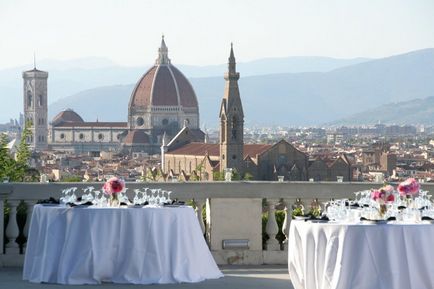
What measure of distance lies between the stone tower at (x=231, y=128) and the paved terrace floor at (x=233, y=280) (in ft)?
Answer: 332

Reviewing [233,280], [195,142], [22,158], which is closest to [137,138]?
[195,142]

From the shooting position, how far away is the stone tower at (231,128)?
4473 inches

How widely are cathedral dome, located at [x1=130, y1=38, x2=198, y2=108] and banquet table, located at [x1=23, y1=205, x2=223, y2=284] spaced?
17533 cm

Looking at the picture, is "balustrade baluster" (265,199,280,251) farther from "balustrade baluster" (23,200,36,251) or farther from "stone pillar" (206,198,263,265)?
"balustrade baluster" (23,200,36,251)

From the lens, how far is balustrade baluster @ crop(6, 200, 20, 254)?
34.8 ft

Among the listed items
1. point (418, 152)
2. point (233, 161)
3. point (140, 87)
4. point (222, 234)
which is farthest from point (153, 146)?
point (222, 234)

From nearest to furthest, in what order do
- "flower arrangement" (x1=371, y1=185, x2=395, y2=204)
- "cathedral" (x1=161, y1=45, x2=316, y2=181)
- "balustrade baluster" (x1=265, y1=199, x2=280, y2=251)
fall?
"flower arrangement" (x1=371, y1=185, x2=395, y2=204), "balustrade baluster" (x1=265, y1=199, x2=280, y2=251), "cathedral" (x1=161, y1=45, x2=316, y2=181)

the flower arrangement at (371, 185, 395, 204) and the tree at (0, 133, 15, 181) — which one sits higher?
the tree at (0, 133, 15, 181)

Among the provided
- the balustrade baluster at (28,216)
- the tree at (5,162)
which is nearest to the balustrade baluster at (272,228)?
the balustrade baluster at (28,216)

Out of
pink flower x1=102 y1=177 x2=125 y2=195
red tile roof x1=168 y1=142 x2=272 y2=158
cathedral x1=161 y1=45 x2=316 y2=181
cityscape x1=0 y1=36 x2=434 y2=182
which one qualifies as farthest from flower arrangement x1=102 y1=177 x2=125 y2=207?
red tile roof x1=168 y1=142 x2=272 y2=158

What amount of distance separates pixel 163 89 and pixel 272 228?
576ft

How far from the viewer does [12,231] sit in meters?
10.6

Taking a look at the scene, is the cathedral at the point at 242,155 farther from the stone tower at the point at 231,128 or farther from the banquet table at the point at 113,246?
the banquet table at the point at 113,246

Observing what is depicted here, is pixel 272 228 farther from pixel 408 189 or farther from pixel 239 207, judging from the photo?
pixel 408 189
